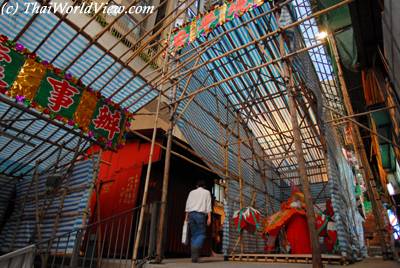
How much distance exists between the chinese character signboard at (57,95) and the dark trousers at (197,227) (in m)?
3.11

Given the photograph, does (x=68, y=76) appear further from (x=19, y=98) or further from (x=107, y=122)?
(x=107, y=122)

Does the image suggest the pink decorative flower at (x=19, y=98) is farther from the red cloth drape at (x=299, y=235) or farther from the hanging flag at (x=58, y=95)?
the red cloth drape at (x=299, y=235)

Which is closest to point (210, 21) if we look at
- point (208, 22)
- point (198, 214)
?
point (208, 22)

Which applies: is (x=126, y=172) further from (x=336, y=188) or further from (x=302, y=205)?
(x=336, y=188)

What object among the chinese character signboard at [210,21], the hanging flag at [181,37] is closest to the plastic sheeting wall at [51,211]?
the hanging flag at [181,37]

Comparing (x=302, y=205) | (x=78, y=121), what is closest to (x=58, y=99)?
(x=78, y=121)

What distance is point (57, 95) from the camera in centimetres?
600

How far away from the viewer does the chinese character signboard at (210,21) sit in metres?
5.75

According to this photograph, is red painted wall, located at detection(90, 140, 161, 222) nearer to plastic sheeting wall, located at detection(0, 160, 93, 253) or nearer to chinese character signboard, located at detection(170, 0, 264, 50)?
plastic sheeting wall, located at detection(0, 160, 93, 253)

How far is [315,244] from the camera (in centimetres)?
390

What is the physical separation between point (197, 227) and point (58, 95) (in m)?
4.58

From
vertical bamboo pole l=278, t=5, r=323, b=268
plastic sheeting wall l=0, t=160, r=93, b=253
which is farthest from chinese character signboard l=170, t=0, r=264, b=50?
plastic sheeting wall l=0, t=160, r=93, b=253

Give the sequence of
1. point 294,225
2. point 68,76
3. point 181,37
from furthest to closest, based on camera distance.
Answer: point 181,37
point 294,225
point 68,76

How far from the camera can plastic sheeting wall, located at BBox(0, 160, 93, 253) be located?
633cm
